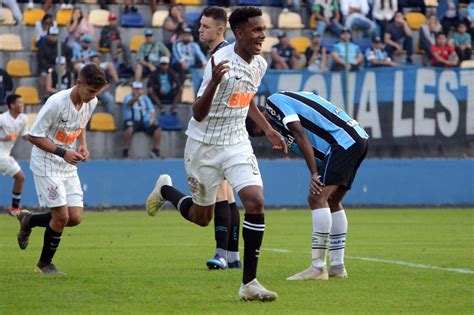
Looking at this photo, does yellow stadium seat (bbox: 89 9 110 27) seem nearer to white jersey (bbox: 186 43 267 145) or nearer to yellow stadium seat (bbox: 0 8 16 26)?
yellow stadium seat (bbox: 0 8 16 26)

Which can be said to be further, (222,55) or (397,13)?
(397,13)

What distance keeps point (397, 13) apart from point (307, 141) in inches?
691

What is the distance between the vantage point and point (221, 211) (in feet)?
38.0

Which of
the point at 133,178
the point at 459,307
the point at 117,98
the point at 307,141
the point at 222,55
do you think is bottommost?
the point at 133,178

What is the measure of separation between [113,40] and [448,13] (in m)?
8.40

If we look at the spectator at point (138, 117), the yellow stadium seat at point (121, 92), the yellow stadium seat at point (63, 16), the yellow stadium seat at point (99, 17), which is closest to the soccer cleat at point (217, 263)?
the spectator at point (138, 117)

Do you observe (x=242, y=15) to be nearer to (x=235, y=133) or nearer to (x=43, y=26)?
(x=235, y=133)

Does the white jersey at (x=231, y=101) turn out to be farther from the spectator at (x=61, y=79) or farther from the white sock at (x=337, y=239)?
the spectator at (x=61, y=79)

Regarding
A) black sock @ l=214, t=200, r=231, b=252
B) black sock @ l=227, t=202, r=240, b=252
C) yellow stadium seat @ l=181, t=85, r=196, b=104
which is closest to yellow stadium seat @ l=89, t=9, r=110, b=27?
yellow stadium seat @ l=181, t=85, r=196, b=104

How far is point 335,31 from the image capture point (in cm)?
2655

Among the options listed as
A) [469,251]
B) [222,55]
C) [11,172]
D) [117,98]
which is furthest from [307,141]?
[117,98]

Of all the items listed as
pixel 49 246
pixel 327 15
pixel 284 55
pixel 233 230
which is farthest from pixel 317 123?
pixel 327 15

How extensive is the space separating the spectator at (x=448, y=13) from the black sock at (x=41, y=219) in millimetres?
17466

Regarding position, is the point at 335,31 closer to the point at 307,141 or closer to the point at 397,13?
Result: the point at 397,13
